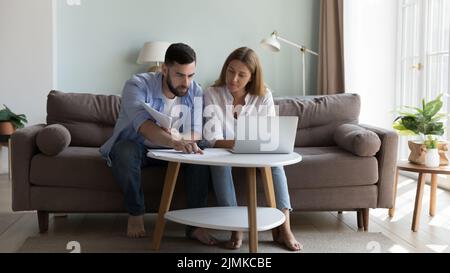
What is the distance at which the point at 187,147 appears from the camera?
225cm

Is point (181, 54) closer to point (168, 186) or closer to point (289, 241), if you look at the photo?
point (168, 186)

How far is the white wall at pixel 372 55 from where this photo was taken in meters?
4.65

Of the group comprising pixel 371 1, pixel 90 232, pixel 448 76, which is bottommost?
pixel 90 232

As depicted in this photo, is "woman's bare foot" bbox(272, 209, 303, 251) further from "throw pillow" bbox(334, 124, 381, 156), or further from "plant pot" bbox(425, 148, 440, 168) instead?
"plant pot" bbox(425, 148, 440, 168)

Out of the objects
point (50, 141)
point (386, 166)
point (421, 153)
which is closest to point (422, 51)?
point (421, 153)

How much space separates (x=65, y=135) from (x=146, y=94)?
53 centimetres

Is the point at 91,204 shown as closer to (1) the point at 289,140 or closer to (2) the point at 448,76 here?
(1) the point at 289,140

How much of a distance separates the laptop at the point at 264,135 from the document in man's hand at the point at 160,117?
1.05 feet

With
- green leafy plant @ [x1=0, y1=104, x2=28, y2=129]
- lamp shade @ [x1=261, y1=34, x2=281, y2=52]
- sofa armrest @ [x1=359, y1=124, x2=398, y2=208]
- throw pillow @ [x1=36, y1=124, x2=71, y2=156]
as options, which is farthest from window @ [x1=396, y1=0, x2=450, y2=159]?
green leafy plant @ [x1=0, y1=104, x2=28, y2=129]

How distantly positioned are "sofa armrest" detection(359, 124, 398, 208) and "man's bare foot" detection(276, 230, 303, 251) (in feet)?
2.03

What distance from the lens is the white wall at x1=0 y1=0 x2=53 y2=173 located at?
4.60m

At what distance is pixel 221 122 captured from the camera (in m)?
2.64

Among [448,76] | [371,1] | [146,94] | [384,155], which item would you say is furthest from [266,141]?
[371,1]

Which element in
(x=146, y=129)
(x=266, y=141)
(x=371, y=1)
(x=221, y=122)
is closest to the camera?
(x=266, y=141)
